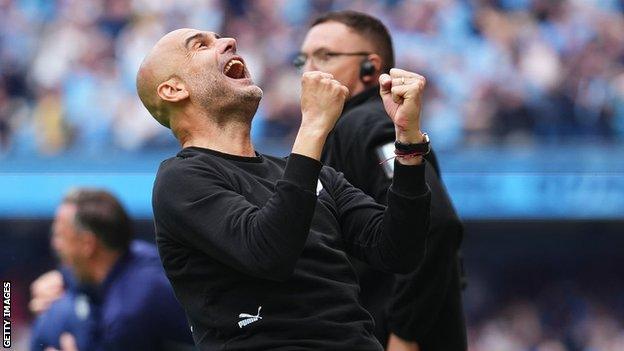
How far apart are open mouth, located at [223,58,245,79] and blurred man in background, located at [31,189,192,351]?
1345 mm

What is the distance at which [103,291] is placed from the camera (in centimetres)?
440

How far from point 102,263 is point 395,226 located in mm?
1942

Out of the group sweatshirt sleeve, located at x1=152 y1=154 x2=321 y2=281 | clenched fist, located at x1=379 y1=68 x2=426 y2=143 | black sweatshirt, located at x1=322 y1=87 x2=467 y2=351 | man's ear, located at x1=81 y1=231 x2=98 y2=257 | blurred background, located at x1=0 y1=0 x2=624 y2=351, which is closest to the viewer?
sweatshirt sleeve, located at x1=152 y1=154 x2=321 y2=281

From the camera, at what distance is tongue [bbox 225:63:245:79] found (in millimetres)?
3086

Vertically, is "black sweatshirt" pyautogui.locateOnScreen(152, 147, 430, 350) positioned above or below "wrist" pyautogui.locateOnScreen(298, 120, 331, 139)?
below

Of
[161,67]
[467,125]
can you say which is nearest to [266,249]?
[161,67]

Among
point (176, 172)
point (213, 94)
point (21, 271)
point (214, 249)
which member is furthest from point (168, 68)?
point (21, 271)

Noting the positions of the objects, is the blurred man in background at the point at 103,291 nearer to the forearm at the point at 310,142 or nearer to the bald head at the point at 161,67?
the bald head at the point at 161,67

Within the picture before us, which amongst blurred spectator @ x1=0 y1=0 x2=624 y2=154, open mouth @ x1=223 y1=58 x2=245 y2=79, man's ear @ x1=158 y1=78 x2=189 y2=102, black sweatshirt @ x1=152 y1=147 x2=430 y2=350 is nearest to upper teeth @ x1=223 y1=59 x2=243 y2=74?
open mouth @ x1=223 y1=58 x2=245 y2=79

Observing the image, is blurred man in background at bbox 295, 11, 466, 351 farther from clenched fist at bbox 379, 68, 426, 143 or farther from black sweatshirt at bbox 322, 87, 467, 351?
clenched fist at bbox 379, 68, 426, 143

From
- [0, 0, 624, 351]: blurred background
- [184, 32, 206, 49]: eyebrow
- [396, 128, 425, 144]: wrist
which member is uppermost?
[184, 32, 206, 49]: eyebrow

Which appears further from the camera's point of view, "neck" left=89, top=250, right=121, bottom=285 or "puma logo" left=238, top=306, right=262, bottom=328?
"neck" left=89, top=250, right=121, bottom=285

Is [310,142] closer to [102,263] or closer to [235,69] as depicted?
[235,69]

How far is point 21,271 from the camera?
8547 mm
